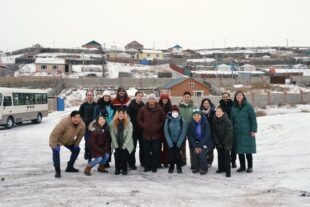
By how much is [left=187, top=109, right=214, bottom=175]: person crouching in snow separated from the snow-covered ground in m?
0.32

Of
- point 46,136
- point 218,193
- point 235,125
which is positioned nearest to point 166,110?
point 235,125

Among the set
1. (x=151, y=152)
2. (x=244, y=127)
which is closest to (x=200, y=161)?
(x=151, y=152)

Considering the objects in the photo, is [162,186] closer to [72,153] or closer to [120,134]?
[120,134]

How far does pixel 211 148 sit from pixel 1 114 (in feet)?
47.2

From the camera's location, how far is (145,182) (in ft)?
26.0

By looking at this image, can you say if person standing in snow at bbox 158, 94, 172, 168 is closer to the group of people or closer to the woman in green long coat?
the group of people

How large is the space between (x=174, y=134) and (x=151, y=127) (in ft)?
1.76

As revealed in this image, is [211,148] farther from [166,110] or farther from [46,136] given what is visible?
[46,136]

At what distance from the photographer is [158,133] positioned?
8828mm

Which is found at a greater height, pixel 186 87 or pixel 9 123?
pixel 186 87

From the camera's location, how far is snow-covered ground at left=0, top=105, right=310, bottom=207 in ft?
21.4

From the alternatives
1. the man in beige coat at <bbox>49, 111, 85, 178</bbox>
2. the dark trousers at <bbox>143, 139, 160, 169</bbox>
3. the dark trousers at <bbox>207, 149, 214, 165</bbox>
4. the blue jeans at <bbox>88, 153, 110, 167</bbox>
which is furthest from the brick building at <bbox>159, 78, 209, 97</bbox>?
the man in beige coat at <bbox>49, 111, 85, 178</bbox>

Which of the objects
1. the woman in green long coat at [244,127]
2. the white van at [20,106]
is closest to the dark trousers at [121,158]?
the woman in green long coat at [244,127]

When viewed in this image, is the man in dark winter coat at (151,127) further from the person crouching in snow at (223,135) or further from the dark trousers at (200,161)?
the person crouching in snow at (223,135)
